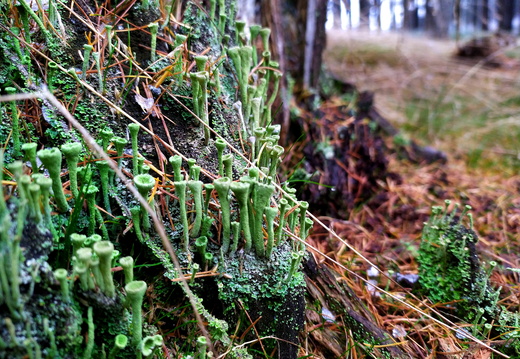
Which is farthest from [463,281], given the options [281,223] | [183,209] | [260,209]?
[183,209]

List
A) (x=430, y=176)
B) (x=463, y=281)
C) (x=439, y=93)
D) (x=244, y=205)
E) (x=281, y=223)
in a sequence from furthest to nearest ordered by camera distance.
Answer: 1. (x=439, y=93)
2. (x=430, y=176)
3. (x=463, y=281)
4. (x=281, y=223)
5. (x=244, y=205)

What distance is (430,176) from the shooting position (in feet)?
12.5

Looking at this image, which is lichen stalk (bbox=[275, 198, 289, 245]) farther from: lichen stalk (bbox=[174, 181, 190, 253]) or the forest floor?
the forest floor

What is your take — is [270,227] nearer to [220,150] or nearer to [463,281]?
[220,150]

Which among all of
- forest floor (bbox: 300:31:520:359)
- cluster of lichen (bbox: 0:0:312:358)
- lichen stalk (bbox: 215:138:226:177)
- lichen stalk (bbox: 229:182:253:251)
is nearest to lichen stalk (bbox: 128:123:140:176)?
cluster of lichen (bbox: 0:0:312:358)

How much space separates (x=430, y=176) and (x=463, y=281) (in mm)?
1947

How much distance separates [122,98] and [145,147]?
0.28 m

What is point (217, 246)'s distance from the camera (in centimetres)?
173

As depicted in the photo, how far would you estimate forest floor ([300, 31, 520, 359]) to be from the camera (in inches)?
83.5

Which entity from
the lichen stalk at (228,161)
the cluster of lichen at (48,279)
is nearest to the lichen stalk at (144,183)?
the cluster of lichen at (48,279)

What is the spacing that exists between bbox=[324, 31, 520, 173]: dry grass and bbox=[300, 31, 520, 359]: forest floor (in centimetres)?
1

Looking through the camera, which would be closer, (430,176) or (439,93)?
(430,176)

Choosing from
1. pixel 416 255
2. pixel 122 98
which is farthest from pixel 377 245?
pixel 122 98

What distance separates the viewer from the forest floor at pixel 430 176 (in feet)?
6.96
